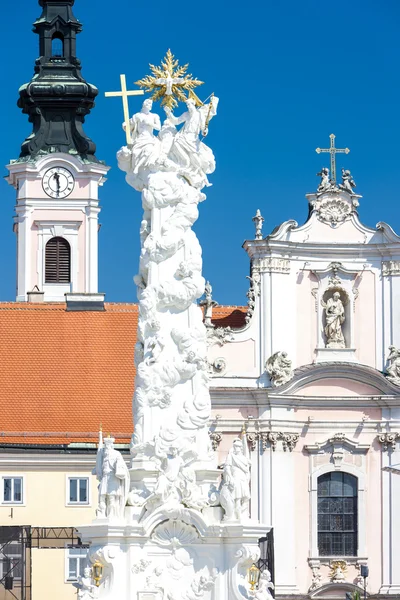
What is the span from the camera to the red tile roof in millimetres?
52344

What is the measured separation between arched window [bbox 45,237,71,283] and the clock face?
118 cm

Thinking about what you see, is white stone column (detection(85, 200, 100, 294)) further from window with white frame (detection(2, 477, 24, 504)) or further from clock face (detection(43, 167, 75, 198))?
window with white frame (detection(2, 477, 24, 504))

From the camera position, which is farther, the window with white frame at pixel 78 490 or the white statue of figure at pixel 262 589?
the window with white frame at pixel 78 490

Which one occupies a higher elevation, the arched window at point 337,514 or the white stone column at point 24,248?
the white stone column at point 24,248

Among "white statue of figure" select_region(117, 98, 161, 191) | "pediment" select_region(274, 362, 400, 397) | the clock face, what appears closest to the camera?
"white statue of figure" select_region(117, 98, 161, 191)

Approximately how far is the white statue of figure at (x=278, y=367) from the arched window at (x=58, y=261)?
11.8 m

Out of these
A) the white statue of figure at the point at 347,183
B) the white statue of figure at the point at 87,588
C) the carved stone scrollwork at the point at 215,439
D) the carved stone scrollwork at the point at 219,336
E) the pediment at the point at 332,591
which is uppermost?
the white statue of figure at the point at 347,183

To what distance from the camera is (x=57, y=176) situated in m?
65.2

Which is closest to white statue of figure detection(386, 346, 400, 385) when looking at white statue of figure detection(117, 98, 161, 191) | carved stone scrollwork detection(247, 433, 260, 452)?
carved stone scrollwork detection(247, 433, 260, 452)

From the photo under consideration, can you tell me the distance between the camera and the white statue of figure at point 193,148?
114 ft

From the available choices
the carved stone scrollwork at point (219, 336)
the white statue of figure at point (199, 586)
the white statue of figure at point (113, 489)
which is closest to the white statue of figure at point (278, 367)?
the carved stone scrollwork at point (219, 336)

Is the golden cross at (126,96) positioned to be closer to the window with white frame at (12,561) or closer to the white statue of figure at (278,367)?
the window with white frame at (12,561)

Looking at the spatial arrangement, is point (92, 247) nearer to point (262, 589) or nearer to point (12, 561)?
point (12, 561)

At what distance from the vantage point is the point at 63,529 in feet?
165
